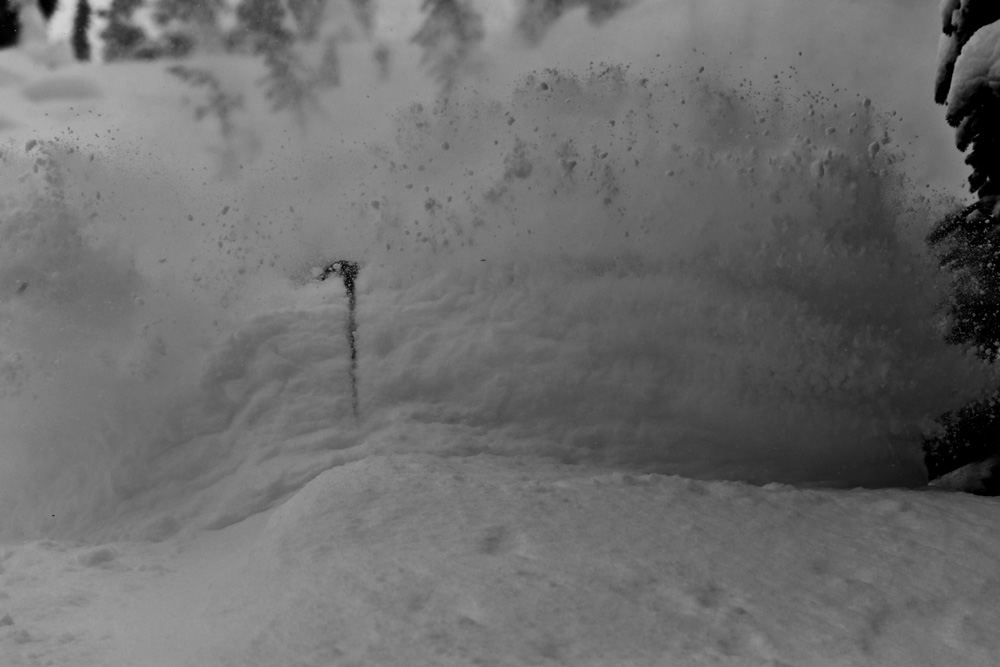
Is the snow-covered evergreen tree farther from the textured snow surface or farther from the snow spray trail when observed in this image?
the textured snow surface

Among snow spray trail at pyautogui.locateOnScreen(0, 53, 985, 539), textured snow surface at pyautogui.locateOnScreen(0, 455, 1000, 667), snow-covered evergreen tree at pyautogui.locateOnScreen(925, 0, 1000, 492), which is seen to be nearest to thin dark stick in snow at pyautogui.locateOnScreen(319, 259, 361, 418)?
snow spray trail at pyautogui.locateOnScreen(0, 53, 985, 539)

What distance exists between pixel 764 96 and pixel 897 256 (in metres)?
1.44

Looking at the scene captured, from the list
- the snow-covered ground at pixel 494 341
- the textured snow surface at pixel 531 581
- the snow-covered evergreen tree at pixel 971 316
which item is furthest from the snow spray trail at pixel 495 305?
the textured snow surface at pixel 531 581

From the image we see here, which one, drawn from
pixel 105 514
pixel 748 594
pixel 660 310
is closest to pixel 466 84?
pixel 660 310

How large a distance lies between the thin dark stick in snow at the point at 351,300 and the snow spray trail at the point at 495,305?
0.13ft

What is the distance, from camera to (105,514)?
444cm

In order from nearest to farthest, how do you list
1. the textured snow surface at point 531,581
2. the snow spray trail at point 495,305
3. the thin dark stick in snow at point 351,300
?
the textured snow surface at point 531,581
the snow spray trail at point 495,305
the thin dark stick in snow at point 351,300

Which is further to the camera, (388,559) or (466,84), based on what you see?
(466,84)

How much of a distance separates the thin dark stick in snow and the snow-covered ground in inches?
1.8

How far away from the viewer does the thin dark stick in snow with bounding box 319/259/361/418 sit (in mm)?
4797

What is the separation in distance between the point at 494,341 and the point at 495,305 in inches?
12.7

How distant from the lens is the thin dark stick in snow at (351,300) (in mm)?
4797

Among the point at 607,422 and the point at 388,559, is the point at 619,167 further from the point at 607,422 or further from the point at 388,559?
the point at 388,559

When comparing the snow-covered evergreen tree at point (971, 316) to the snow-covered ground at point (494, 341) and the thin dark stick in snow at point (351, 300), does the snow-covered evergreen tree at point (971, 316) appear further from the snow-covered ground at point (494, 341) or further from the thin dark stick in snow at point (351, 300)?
the thin dark stick in snow at point (351, 300)
